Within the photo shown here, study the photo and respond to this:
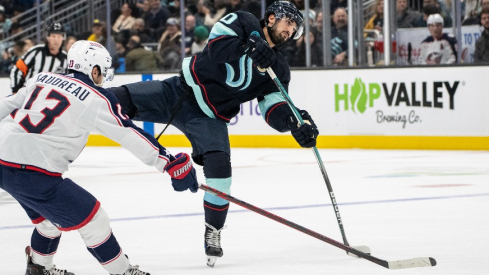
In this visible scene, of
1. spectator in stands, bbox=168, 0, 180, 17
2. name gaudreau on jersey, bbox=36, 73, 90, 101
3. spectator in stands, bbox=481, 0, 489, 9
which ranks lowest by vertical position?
spectator in stands, bbox=168, 0, 180, 17

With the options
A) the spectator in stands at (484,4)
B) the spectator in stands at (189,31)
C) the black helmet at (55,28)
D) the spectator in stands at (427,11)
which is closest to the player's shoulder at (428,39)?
the spectator in stands at (427,11)

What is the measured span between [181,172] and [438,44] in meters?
6.43

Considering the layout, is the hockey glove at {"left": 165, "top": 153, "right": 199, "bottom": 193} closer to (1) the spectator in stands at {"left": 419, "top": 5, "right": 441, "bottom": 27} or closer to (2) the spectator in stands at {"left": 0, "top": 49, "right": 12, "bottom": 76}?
(1) the spectator in stands at {"left": 419, "top": 5, "right": 441, "bottom": 27}

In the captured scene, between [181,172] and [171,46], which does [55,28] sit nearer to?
[171,46]

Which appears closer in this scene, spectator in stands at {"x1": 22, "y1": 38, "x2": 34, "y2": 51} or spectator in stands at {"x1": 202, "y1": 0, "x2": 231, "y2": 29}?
spectator in stands at {"x1": 202, "y1": 0, "x2": 231, "y2": 29}

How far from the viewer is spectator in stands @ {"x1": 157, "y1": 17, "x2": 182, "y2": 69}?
1112 cm

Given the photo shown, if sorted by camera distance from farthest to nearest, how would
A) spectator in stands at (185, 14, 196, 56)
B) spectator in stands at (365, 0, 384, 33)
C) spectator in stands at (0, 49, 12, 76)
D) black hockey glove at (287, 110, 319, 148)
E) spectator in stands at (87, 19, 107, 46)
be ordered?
spectator in stands at (0, 49, 12, 76)
spectator in stands at (87, 19, 107, 46)
spectator in stands at (185, 14, 196, 56)
spectator in stands at (365, 0, 384, 33)
black hockey glove at (287, 110, 319, 148)

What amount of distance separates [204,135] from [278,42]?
495 millimetres

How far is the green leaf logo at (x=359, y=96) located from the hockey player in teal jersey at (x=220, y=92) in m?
5.49

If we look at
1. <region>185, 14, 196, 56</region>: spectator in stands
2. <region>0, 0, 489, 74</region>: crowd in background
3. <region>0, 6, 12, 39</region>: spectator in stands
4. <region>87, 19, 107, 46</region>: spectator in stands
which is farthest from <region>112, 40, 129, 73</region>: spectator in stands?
<region>0, 6, 12, 39</region>: spectator in stands

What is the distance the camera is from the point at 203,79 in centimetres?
402

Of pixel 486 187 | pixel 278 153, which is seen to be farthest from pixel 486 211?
pixel 278 153

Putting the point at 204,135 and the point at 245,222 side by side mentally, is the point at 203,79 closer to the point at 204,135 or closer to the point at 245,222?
the point at 204,135

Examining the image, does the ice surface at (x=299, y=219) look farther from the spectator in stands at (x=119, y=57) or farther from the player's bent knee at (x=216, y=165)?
the spectator in stands at (x=119, y=57)
